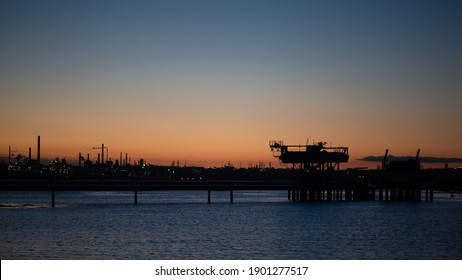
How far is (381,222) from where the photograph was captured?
3246 inches

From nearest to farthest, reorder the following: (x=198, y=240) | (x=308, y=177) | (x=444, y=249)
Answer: (x=444, y=249), (x=198, y=240), (x=308, y=177)

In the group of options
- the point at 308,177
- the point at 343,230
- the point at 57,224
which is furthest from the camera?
the point at 308,177

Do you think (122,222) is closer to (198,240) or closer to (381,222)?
(198,240)

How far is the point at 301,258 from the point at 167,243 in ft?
43.1

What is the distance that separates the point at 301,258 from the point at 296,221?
108 feet

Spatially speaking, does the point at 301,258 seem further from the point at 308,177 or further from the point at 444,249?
the point at 308,177

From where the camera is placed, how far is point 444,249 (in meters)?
55.3
